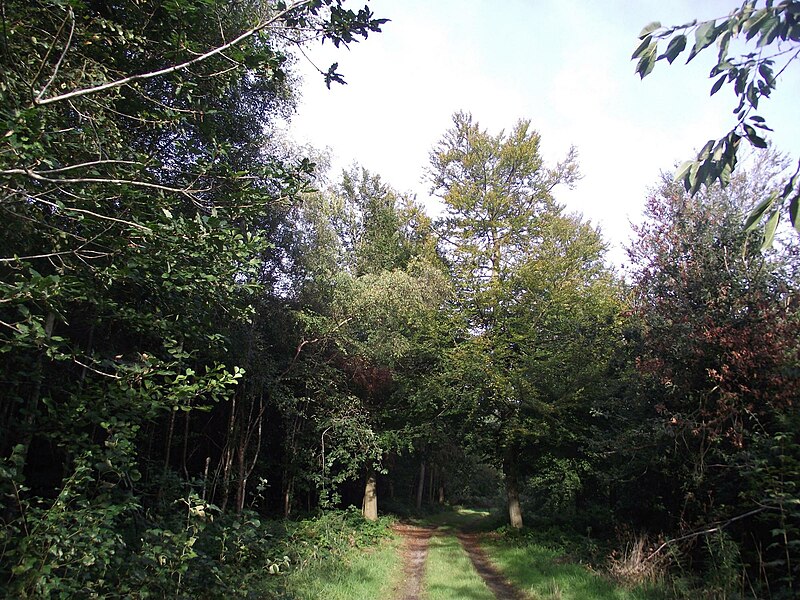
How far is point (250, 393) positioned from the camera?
40.0 ft

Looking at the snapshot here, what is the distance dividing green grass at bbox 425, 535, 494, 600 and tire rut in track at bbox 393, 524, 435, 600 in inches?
6.7

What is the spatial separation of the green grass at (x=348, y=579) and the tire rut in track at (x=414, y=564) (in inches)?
7.4

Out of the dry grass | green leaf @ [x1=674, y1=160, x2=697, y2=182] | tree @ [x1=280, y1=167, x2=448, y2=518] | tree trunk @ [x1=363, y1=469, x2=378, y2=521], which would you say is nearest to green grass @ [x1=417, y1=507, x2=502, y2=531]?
tree trunk @ [x1=363, y1=469, x2=378, y2=521]

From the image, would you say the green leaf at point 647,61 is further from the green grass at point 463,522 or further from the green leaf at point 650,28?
the green grass at point 463,522

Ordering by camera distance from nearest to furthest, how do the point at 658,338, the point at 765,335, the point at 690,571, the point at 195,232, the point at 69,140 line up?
the point at 195,232
the point at 69,140
the point at 765,335
the point at 690,571
the point at 658,338

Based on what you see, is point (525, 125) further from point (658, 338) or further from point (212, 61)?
point (212, 61)

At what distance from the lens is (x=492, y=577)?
1089 centimetres

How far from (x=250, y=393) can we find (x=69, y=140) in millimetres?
8630

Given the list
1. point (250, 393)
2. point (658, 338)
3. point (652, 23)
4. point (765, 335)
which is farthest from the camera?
point (250, 393)

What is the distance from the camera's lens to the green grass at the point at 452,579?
27.2 ft

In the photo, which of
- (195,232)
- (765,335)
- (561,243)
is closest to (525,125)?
(561,243)

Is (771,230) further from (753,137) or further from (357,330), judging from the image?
(357,330)

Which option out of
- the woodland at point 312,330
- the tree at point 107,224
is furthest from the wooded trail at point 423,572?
the tree at point 107,224

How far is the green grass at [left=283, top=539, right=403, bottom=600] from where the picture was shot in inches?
297
